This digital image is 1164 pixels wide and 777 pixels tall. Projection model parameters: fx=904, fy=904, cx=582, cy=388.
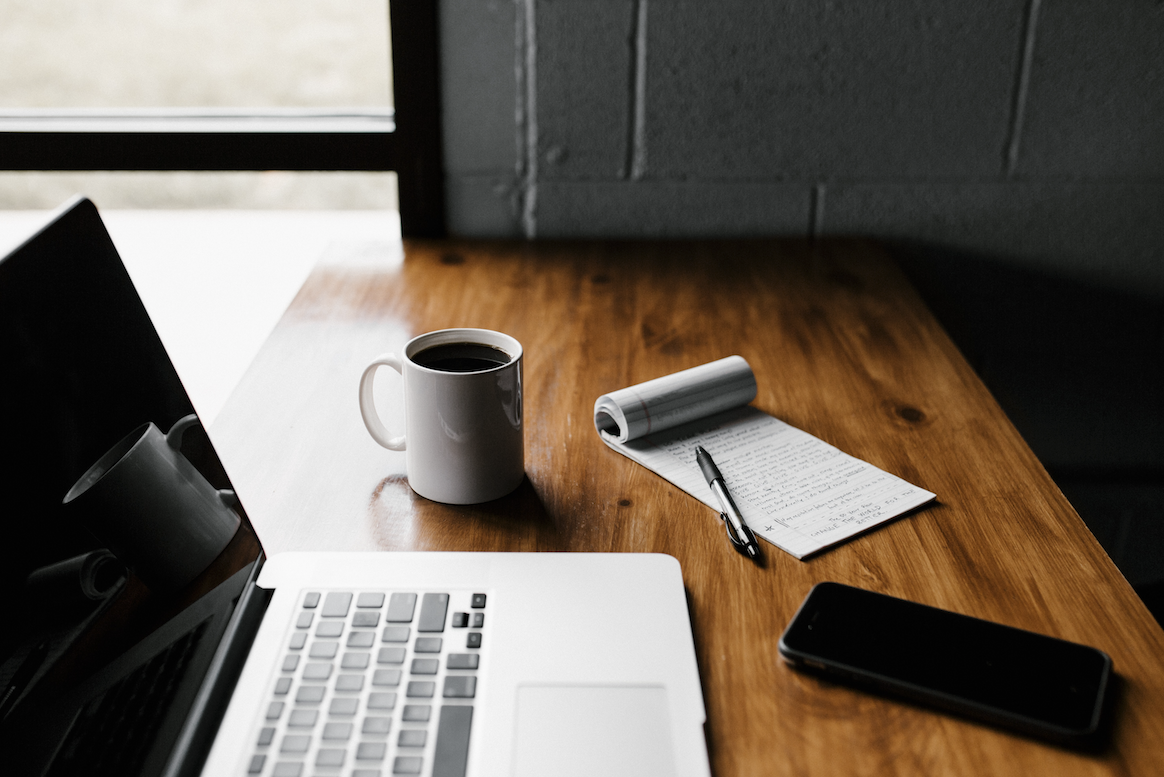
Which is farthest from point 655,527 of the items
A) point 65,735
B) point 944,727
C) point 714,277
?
point 714,277

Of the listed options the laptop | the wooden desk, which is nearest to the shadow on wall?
the wooden desk

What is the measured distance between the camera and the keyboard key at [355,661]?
0.54 meters

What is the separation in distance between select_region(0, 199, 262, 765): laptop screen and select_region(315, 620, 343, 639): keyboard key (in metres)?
0.07

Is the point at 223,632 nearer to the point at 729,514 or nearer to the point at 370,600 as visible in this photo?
the point at 370,600

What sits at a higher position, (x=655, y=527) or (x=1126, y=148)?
(x=1126, y=148)

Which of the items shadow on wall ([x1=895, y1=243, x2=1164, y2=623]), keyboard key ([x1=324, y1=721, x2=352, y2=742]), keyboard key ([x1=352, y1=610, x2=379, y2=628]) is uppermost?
keyboard key ([x1=352, y1=610, x2=379, y2=628])

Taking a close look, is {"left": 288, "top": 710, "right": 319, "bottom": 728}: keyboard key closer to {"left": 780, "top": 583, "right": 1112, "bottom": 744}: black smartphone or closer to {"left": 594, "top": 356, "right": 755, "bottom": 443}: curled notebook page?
{"left": 780, "top": 583, "right": 1112, "bottom": 744}: black smartphone

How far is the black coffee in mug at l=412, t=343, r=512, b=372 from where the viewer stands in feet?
2.40

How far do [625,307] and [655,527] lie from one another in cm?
49

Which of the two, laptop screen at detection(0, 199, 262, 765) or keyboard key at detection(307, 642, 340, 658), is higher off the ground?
laptop screen at detection(0, 199, 262, 765)

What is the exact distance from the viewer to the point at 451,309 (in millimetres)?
1136

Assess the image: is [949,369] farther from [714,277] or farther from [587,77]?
[587,77]

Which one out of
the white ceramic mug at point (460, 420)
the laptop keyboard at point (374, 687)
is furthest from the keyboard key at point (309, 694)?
the white ceramic mug at point (460, 420)

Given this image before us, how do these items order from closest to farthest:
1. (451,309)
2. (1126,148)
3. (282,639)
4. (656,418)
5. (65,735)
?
(65,735) → (282,639) → (656,418) → (451,309) → (1126,148)
